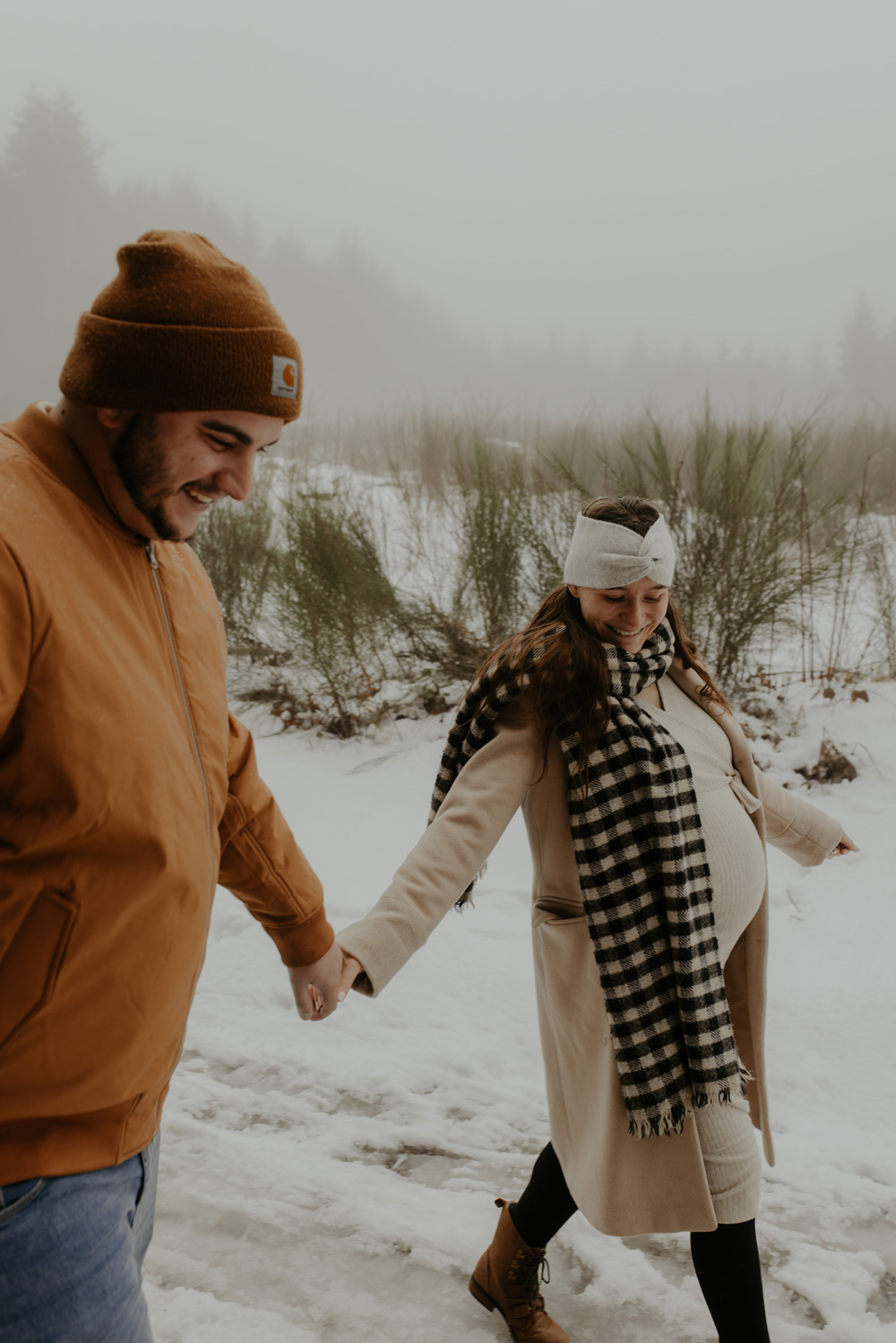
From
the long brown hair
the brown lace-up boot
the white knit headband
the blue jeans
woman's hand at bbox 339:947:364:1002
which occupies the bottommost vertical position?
the brown lace-up boot

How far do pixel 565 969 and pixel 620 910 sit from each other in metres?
0.22

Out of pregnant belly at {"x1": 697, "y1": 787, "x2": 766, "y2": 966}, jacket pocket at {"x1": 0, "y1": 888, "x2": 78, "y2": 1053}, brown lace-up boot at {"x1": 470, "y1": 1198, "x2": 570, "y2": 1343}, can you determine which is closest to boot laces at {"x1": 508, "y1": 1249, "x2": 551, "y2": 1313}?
brown lace-up boot at {"x1": 470, "y1": 1198, "x2": 570, "y2": 1343}

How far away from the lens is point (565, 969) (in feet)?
6.13

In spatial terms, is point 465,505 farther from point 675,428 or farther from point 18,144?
point 18,144

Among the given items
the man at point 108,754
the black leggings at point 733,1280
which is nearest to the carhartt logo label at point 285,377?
the man at point 108,754

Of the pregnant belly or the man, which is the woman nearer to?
the pregnant belly

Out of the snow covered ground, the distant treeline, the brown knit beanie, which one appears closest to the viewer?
the brown knit beanie

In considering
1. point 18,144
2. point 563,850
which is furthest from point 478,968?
point 18,144

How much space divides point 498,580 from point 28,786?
5.47 m

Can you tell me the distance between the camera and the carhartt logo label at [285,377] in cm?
117

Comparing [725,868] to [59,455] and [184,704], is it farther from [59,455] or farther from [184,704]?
[59,455]

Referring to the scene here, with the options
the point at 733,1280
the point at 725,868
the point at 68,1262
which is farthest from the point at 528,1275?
the point at 68,1262

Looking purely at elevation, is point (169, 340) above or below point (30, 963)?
above

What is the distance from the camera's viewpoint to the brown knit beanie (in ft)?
3.50
